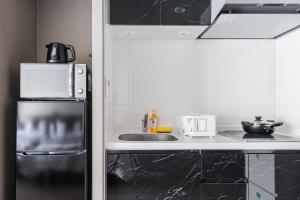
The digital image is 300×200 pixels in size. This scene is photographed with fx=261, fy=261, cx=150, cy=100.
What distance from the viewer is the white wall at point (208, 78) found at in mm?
2621

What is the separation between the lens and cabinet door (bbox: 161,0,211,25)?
2162mm

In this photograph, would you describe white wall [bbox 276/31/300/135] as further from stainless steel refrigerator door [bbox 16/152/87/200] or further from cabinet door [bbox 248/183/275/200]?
stainless steel refrigerator door [bbox 16/152/87/200]

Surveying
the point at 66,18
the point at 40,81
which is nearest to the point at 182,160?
the point at 40,81

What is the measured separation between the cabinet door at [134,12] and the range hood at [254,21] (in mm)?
511

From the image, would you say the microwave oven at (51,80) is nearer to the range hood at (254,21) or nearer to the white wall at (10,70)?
the white wall at (10,70)

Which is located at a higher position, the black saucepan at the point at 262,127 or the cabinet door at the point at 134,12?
the cabinet door at the point at 134,12

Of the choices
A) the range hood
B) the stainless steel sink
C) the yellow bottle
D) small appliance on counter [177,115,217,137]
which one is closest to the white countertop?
small appliance on counter [177,115,217,137]

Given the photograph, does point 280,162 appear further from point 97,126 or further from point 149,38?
point 149,38

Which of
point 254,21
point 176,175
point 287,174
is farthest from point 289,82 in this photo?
point 176,175

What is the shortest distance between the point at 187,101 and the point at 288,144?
1.00 meters

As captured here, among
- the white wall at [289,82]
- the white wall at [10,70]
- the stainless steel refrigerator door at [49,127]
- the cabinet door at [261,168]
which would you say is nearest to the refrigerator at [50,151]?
the stainless steel refrigerator door at [49,127]

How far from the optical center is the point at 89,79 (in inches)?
78.0

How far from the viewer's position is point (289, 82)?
2387 mm

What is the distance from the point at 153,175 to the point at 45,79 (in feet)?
3.38
